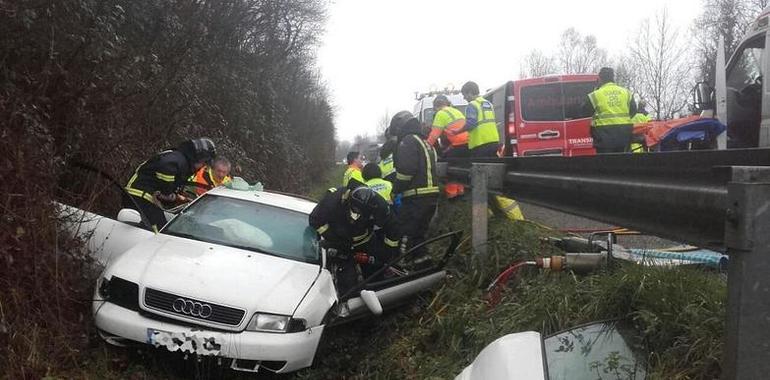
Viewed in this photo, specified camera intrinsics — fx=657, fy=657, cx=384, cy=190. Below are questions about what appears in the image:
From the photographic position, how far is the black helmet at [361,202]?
18.3 ft

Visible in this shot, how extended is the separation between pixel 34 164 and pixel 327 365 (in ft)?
8.54

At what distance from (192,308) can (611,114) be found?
6550mm

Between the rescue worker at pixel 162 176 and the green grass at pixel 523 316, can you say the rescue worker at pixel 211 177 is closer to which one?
the rescue worker at pixel 162 176

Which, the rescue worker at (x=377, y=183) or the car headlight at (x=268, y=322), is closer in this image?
the car headlight at (x=268, y=322)

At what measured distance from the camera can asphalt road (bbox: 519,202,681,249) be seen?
680cm

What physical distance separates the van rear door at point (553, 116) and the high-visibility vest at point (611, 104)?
2.83 meters

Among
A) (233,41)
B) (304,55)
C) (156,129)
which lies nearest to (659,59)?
(304,55)

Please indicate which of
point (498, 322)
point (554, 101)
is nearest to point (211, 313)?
point (498, 322)

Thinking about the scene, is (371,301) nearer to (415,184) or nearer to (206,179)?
(415,184)

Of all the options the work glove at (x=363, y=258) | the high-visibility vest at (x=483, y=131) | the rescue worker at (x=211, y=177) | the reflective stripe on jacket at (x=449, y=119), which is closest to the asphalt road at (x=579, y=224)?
the high-visibility vest at (x=483, y=131)

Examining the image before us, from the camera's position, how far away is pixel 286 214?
19.8 ft

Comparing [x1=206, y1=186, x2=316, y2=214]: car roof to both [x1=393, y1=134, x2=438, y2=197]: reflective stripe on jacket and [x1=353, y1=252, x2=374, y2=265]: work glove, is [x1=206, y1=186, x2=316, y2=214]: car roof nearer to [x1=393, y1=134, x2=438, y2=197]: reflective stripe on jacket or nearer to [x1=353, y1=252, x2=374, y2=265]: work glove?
[x1=353, y1=252, x2=374, y2=265]: work glove

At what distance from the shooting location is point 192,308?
14.1 ft

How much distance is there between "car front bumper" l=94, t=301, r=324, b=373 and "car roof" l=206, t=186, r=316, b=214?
6.36 ft
